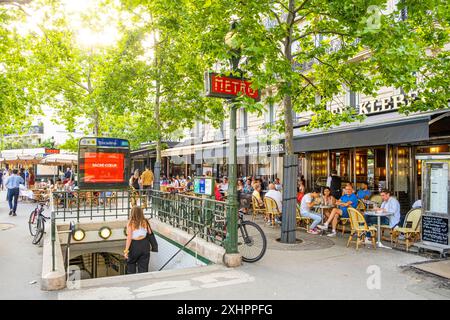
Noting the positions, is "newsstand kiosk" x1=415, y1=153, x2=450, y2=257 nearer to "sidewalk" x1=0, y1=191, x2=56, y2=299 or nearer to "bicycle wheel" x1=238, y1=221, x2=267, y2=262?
"bicycle wheel" x1=238, y1=221, x2=267, y2=262

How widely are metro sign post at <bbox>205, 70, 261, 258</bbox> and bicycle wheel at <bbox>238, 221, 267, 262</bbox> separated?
439 millimetres

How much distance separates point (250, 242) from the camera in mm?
6793

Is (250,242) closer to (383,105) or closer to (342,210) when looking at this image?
(342,210)

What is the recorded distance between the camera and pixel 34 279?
19.6ft

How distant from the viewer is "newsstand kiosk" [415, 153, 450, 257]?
268 inches

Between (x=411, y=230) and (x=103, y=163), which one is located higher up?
(x=103, y=163)

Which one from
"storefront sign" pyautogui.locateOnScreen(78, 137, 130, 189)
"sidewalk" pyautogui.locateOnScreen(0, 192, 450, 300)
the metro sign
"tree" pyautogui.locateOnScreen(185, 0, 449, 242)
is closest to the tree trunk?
"tree" pyautogui.locateOnScreen(185, 0, 449, 242)

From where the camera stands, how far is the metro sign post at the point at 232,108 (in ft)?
20.7

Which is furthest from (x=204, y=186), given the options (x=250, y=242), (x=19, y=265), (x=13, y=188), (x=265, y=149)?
(x=13, y=188)

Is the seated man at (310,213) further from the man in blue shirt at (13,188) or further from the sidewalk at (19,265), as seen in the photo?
the man in blue shirt at (13,188)

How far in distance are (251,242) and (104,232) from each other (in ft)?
17.7

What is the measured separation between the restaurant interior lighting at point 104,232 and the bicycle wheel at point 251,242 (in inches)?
197
